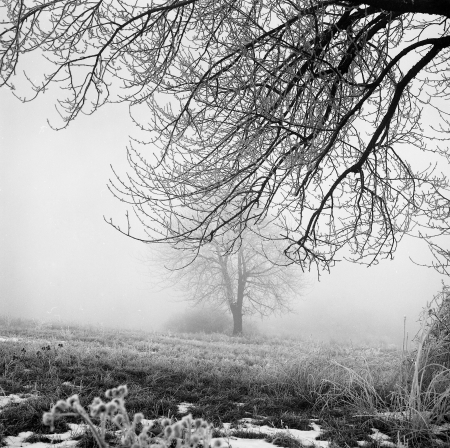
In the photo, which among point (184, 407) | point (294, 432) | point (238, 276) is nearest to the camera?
point (294, 432)

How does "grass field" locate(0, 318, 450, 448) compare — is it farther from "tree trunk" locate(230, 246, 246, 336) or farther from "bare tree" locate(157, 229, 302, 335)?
"bare tree" locate(157, 229, 302, 335)

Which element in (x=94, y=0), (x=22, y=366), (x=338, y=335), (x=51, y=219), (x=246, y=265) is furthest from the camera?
(x=51, y=219)

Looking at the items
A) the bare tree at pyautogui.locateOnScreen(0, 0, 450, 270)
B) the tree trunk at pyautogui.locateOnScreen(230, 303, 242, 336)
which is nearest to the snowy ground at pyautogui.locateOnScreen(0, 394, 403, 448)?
the bare tree at pyautogui.locateOnScreen(0, 0, 450, 270)

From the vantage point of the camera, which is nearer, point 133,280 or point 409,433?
point 409,433

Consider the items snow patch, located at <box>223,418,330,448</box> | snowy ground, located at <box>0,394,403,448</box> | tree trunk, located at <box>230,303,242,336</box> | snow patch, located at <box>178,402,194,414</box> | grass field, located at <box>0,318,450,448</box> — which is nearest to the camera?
snowy ground, located at <box>0,394,403,448</box>

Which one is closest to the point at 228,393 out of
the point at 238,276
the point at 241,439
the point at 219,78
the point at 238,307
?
the point at 241,439

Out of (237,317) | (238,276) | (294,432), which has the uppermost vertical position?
(238,276)

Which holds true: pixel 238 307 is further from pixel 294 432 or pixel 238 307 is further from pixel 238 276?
pixel 294 432

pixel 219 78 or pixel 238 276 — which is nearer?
pixel 219 78

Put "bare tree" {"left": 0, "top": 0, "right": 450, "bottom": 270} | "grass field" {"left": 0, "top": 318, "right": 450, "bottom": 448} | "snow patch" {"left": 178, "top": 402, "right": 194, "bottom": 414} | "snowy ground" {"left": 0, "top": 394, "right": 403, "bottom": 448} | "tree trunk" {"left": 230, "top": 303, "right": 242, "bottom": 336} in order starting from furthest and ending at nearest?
"tree trunk" {"left": 230, "top": 303, "right": 242, "bottom": 336}
"bare tree" {"left": 0, "top": 0, "right": 450, "bottom": 270}
"snow patch" {"left": 178, "top": 402, "right": 194, "bottom": 414}
"grass field" {"left": 0, "top": 318, "right": 450, "bottom": 448}
"snowy ground" {"left": 0, "top": 394, "right": 403, "bottom": 448}

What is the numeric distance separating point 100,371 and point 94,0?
458 centimetres

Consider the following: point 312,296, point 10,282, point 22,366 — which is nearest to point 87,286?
point 10,282

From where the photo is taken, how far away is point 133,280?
4609 cm

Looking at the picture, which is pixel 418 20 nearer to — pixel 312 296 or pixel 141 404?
pixel 141 404
